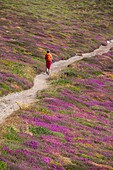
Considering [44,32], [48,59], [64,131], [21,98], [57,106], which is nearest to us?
[64,131]

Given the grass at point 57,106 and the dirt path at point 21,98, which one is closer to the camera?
the grass at point 57,106

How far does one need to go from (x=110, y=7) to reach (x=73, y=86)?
103607 mm

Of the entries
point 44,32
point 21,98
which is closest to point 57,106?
point 21,98

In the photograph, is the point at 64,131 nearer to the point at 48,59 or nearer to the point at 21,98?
the point at 21,98

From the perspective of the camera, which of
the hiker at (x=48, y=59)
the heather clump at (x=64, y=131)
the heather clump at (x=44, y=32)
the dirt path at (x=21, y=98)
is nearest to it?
the heather clump at (x=64, y=131)

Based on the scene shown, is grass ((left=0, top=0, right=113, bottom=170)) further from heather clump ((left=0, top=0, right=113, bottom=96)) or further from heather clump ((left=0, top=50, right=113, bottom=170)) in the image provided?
heather clump ((left=0, top=0, right=113, bottom=96))

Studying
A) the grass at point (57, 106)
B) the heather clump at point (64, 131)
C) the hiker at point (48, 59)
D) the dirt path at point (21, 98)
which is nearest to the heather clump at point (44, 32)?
the grass at point (57, 106)

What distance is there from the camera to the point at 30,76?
39.8 metres

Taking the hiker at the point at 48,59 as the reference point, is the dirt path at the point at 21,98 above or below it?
below

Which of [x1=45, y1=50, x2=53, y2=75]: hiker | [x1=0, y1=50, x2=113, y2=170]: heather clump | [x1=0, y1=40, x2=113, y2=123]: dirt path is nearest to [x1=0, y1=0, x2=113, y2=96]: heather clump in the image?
[x1=0, y1=40, x2=113, y2=123]: dirt path

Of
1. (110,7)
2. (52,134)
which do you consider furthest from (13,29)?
(110,7)

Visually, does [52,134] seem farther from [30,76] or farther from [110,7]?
[110,7]

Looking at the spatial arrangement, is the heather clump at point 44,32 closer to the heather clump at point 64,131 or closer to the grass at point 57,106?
the grass at point 57,106

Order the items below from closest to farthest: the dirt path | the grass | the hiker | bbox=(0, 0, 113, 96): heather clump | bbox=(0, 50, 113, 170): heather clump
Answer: bbox=(0, 50, 113, 170): heather clump
the grass
the dirt path
the hiker
bbox=(0, 0, 113, 96): heather clump
